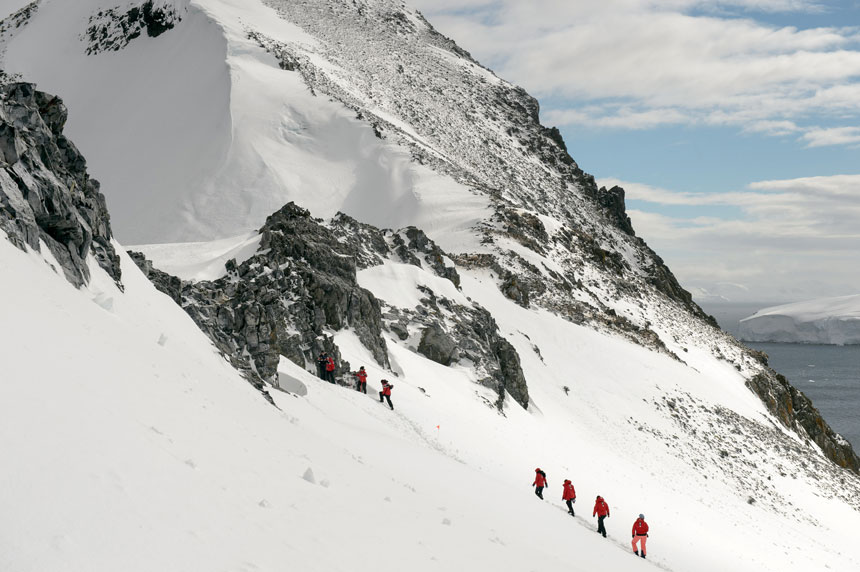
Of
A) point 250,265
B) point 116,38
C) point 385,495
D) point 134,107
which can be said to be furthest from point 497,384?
point 116,38

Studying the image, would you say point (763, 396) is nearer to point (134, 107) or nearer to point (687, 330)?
point (687, 330)

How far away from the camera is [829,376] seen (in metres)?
104

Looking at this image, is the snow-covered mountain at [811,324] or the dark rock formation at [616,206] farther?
the snow-covered mountain at [811,324]

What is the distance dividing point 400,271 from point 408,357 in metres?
9.43

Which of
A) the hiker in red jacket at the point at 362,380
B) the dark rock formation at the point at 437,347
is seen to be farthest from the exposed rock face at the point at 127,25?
the hiker in red jacket at the point at 362,380

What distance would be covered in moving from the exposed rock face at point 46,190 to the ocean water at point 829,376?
67.2 metres

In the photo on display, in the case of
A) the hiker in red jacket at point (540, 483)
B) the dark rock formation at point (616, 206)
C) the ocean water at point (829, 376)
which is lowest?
the hiker in red jacket at point (540, 483)

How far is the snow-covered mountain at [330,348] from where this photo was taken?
7766 millimetres

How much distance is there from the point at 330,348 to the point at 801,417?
48.2 meters

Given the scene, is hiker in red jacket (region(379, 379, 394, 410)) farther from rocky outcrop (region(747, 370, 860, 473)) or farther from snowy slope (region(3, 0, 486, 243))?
rocky outcrop (region(747, 370, 860, 473))

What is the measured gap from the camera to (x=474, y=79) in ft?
353

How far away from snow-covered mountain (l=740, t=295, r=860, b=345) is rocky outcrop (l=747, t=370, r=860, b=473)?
12955 cm

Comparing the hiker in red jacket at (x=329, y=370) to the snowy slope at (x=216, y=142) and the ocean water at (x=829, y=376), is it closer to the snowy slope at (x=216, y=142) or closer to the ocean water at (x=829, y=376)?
the snowy slope at (x=216, y=142)

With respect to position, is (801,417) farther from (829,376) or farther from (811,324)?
(811,324)
